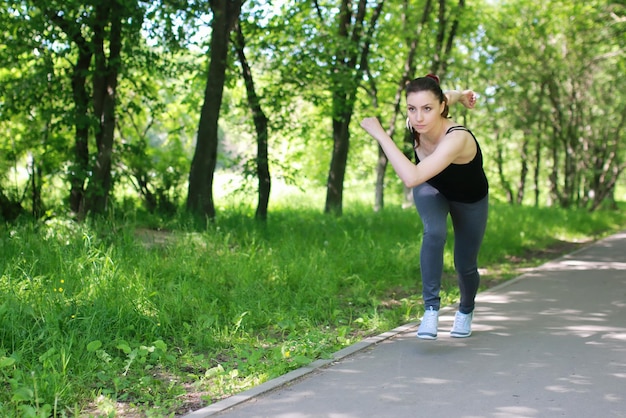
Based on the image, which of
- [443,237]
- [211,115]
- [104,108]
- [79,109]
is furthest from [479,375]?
[79,109]

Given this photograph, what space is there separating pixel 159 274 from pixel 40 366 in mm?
2561

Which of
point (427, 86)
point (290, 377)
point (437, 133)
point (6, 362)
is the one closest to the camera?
point (6, 362)

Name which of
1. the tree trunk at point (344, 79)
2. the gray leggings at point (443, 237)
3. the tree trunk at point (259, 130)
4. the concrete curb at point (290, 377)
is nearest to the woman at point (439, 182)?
the gray leggings at point (443, 237)

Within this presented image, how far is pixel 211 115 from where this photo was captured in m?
11.2

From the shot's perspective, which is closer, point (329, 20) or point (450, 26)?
point (329, 20)

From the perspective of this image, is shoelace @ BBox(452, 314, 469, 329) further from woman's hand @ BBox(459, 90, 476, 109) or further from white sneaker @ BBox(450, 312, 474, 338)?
woman's hand @ BBox(459, 90, 476, 109)

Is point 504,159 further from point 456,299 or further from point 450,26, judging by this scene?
point 456,299

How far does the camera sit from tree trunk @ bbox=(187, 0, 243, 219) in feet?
36.4

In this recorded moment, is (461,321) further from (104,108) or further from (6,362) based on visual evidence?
(104,108)

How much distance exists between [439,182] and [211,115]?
21.5 feet

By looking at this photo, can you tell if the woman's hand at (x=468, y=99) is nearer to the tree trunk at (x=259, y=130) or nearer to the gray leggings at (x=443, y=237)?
the gray leggings at (x=443, y=237)

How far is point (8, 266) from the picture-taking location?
6.27 meters

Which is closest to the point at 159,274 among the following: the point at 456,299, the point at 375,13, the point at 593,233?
the point at 456,299

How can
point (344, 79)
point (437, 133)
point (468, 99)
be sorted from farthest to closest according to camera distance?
point (344, 79), point (468, 99), point (437, 133)
